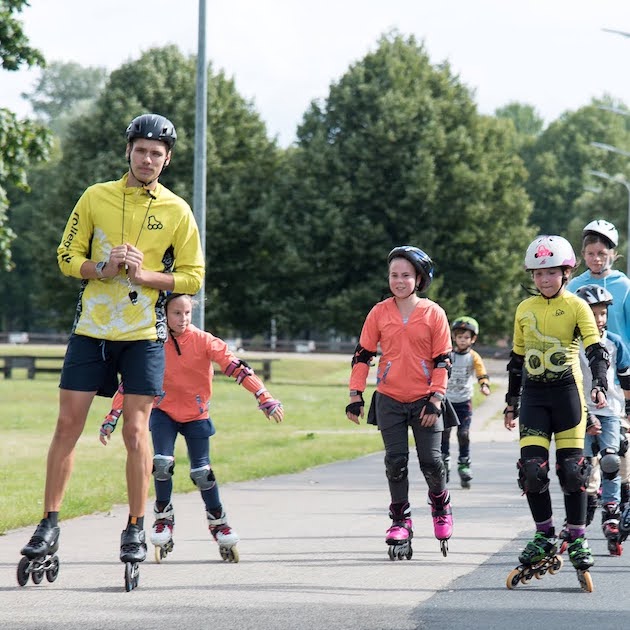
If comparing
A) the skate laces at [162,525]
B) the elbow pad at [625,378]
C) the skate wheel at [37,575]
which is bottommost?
the skate wheel at [37,575]

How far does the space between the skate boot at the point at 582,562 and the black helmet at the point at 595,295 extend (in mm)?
1739

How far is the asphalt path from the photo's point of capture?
18.9 feet

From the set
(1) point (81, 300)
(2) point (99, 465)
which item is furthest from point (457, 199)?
(1) point (81, 300)

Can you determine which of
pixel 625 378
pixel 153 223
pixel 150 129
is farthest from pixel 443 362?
pixel 150 129

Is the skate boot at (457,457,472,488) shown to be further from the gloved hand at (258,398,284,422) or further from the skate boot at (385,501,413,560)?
the gloved hand at (258,398,284,422)

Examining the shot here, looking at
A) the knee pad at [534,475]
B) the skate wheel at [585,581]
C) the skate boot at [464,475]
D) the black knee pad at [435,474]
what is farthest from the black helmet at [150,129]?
the skate boot at [464,475]

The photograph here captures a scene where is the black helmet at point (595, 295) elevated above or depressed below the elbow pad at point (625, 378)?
above

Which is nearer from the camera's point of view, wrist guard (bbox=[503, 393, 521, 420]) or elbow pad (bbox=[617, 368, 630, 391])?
wrist guard (bbox=[503, 393, 521, 420])

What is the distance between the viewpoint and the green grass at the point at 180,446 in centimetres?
1074

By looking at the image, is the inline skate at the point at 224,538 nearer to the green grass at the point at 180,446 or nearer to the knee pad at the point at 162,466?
the knee pad at the point at 162,466

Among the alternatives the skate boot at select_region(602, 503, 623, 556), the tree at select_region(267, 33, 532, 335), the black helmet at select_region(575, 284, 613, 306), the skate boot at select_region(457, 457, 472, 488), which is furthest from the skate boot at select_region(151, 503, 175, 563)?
the tree at select_region(267, 33, 532, 335)

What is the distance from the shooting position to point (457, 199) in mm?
43719

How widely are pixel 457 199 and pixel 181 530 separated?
1403 inches

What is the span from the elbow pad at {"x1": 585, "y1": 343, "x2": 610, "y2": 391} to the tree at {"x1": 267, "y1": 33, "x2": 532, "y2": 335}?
35.8 metres
